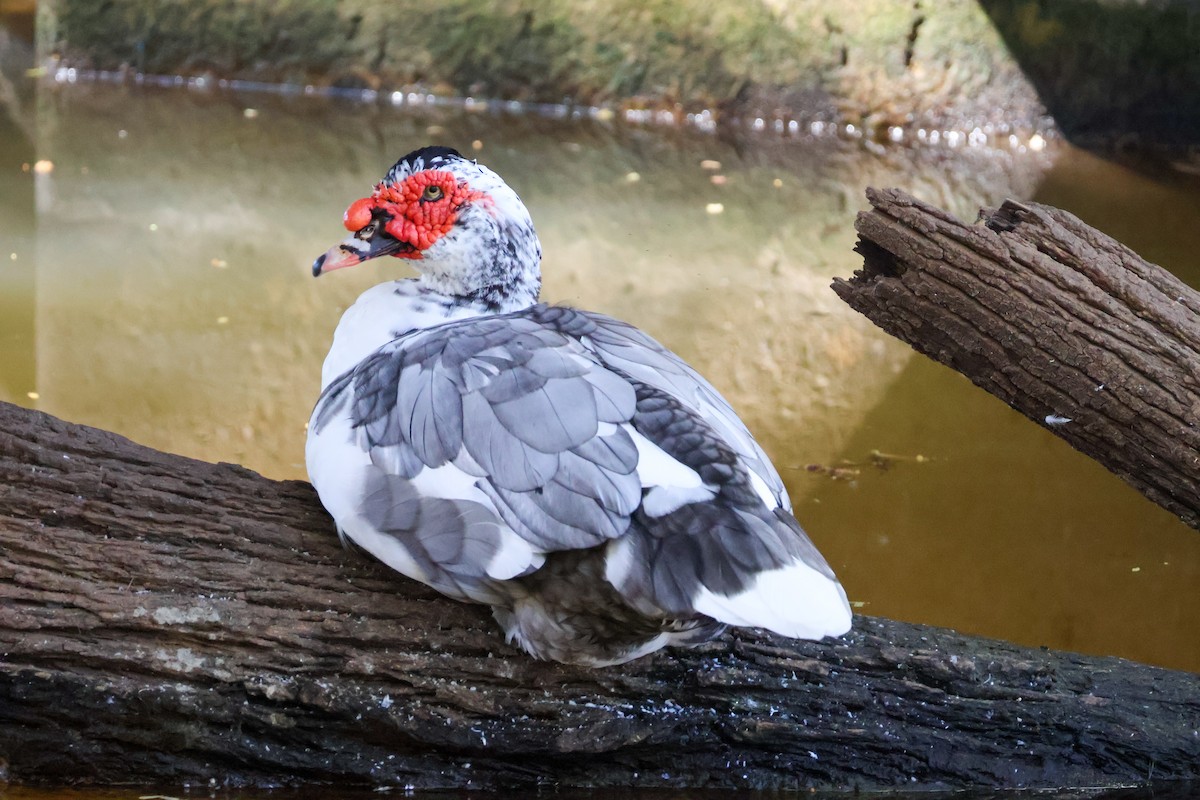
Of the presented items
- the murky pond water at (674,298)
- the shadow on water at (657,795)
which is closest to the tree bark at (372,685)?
the shadow on water at (657,795)

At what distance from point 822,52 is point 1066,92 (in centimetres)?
159

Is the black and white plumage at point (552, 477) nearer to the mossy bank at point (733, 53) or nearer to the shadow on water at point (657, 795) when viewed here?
the shadow on water at point (657, 795)

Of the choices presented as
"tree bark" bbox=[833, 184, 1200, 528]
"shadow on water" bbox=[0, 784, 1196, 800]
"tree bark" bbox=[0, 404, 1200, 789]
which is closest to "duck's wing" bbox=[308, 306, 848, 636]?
→ "tree bark" bbox=[0, 404, 1200, 789]

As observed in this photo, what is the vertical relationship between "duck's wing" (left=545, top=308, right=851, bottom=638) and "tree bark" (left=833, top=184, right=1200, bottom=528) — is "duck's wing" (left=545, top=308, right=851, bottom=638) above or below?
below

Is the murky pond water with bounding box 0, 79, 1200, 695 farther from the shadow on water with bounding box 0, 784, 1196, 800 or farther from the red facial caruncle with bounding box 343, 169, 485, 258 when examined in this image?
the red facial caruncle with bounding box 343, 169, 485, 258

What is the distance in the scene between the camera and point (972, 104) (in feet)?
25.4

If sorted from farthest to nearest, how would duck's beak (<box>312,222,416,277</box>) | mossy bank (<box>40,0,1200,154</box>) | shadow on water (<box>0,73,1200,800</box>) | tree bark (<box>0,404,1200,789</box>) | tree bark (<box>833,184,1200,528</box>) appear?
mossy bank (<box>40,0,1200,154</box>) < shadow on water (<box>0,73,1200,800</box>) < duck's beak (<box>312,222,416,277</box>) < tree bark (<box>833,184,1200,528</box>) < tree bark (<box>0,404,1200,789</box>)

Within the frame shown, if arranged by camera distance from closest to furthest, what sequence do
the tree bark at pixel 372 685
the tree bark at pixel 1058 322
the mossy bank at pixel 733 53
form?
the tree bark at pixel 372 685
the tree bark at pixel 1058 322
the mossy bank at pixel 733 53

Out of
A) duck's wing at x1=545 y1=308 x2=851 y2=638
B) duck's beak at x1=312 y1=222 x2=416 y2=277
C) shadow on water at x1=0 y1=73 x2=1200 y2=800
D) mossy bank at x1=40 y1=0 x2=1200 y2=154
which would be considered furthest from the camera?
mossy bank at x1=40 y1=0 x2=1200 y2=154

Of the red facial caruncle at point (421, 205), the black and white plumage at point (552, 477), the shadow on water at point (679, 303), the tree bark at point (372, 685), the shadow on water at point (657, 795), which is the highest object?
the red facial caruncle at point (421, 205)

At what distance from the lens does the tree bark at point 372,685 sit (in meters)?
2.16

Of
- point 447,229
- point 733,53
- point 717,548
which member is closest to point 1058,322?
point 717,548

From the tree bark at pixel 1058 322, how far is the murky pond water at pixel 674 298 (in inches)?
34.0

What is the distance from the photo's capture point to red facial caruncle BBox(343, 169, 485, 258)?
2.51m
